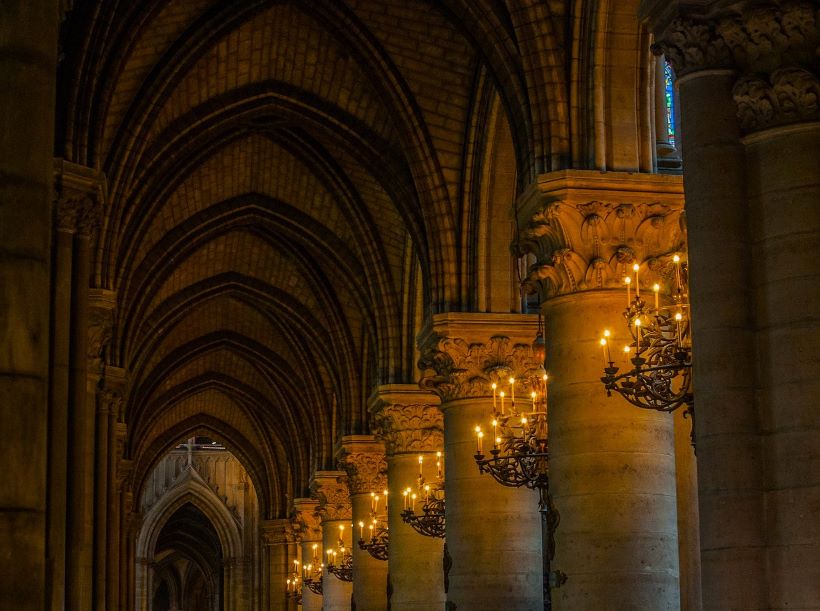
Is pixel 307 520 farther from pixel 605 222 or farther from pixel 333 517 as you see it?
pixel 605 222

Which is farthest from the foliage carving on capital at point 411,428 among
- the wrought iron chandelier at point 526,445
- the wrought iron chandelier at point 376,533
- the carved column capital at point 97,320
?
the wrought iron chandelier at point 526,445

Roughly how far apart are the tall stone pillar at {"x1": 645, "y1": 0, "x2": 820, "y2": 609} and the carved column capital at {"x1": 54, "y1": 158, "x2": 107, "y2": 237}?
9.61 metres

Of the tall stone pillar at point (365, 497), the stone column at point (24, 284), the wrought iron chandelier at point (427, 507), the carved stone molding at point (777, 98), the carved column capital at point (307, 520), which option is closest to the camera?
the stone column at point (24, 284)

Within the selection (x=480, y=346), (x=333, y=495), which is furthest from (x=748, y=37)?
(x=333, y=495)

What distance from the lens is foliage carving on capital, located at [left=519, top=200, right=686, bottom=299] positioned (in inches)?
730

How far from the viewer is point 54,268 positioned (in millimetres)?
19094

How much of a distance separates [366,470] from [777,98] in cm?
2473

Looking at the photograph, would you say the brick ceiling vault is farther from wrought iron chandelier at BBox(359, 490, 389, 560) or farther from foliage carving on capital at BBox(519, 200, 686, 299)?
wrought iron chandelier at BBox(359, 490, 389, 560)

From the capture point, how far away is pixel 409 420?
30297 millimetres

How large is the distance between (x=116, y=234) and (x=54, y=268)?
8062 mm

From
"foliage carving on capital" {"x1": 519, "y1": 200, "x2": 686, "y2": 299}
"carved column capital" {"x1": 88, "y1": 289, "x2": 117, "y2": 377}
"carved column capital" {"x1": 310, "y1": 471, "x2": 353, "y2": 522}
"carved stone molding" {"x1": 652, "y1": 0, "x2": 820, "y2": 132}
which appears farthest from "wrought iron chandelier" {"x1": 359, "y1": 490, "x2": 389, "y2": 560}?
"carved stone molding" {"x1": 652, "y1": 0, "x2": 820, "y2": 132}

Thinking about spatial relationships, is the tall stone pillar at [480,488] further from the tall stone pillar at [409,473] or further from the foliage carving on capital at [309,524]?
the foliage carving on capital at [309,524]

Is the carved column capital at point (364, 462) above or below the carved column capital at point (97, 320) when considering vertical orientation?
below

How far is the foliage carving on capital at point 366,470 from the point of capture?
35.8 m
